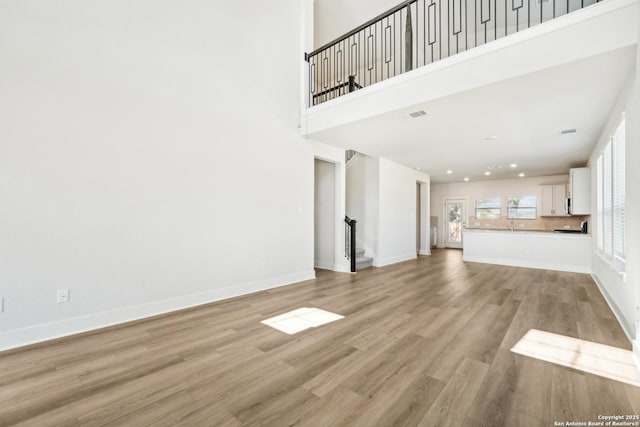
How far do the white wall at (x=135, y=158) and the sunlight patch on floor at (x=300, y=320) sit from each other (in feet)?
3.88

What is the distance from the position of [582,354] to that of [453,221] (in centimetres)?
951

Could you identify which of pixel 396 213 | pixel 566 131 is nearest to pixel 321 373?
pixel 566 131

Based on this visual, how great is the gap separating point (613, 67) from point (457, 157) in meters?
3.92

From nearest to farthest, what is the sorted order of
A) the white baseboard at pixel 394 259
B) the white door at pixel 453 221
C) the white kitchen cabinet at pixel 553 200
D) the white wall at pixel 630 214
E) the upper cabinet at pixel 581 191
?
the white wall at pixel 630 214 < the upper cabinet at pixel 581 191 < the white baseboard at pixel 394 259 < the white kitchen cabinet at pixel 553 200 < the white door at pixel 453 221

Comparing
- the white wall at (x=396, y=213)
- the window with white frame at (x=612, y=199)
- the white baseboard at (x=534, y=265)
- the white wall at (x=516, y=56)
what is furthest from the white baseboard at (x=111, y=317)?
the white baseboard at (x=534, y=265)

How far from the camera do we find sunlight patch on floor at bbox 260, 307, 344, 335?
302 cm

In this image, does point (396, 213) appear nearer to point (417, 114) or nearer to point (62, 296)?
point (417, 114)

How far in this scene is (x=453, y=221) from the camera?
1141 cm

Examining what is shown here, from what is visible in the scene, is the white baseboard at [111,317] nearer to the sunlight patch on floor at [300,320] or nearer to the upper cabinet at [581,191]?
the sunlight patch on floor at [300,320]

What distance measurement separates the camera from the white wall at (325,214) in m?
6.30

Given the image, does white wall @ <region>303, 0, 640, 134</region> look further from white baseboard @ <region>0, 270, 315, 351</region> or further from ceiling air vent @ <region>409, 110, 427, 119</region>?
white baseboard @ <region>0, 270, 315, 351</region>

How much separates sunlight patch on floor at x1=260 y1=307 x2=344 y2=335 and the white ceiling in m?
2.73

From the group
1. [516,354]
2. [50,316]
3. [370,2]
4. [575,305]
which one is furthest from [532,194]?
[50,316]

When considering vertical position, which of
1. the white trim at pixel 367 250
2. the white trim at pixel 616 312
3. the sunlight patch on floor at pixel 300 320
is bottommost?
the sunlight patch on floor at pixel 300 320
